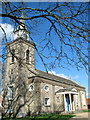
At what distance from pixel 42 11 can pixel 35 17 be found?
1.26ft

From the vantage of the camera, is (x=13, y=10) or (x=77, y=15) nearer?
(x=77, y=15)

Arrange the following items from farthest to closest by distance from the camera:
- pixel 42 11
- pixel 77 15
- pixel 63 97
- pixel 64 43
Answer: pixel 63 97, pixel 64 43, pixel 42 11, pixel 77 15

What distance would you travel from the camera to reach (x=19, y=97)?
658 inches

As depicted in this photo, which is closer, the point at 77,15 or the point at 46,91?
the point at 77,15

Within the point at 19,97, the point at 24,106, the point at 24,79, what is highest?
the point at 24,79

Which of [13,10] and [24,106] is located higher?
[13,10]

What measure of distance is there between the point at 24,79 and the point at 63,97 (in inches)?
328

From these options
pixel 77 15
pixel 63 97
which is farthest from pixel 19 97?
pixel 77 15

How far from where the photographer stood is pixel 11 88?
1861cm

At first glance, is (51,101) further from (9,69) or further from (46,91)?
(9,69)

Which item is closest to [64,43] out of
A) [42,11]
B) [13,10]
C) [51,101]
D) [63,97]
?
[42,11]

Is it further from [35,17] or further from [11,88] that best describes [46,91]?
[35,17]

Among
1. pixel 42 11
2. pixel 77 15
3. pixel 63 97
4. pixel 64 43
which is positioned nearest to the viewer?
pixel 77 15

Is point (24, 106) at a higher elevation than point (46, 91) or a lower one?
lower
